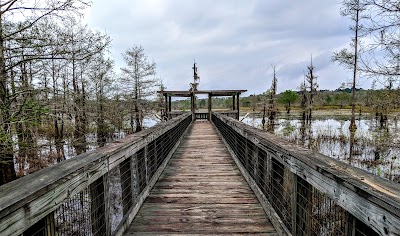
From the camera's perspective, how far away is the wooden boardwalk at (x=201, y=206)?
2.89m

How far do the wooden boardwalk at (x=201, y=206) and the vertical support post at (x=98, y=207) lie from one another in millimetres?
582

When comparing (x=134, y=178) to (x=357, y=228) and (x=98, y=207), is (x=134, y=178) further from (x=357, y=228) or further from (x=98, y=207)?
(x=357, y=228)

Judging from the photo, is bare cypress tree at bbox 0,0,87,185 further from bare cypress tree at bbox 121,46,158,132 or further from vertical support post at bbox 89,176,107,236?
bare cypress tree at bbox 121,46,158,132

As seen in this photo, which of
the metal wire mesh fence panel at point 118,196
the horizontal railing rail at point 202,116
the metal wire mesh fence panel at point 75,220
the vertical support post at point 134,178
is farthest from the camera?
the horizontal railing rail at point 202,116

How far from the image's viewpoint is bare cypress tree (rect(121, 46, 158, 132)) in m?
26.4

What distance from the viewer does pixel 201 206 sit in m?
3.54

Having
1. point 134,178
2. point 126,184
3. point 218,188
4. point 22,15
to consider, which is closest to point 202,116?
point 22,15

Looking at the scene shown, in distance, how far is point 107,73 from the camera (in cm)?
2364

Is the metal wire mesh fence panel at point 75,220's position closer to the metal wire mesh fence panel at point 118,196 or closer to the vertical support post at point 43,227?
the metal wire mesh fence panel at point 118,196

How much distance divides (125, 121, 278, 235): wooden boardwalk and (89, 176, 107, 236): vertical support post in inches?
22.9

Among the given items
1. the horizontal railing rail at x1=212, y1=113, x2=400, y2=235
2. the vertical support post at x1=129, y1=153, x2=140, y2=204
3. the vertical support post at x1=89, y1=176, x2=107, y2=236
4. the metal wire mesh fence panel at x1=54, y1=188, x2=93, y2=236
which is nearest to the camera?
the horizontal railing rail at x1=212, y1=113, x2=400, y2=235

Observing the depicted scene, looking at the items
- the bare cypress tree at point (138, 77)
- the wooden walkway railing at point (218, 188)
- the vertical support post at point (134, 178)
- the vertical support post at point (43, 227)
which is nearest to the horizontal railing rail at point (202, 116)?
the bare cypress tree at point (138, 77)

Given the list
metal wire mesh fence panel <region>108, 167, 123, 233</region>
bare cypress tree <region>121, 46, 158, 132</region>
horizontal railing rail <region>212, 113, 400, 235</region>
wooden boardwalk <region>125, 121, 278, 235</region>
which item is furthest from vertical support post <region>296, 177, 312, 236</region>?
bare cypress tree <region>121, 46, 158, 132</region>

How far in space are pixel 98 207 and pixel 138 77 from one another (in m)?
26.0
